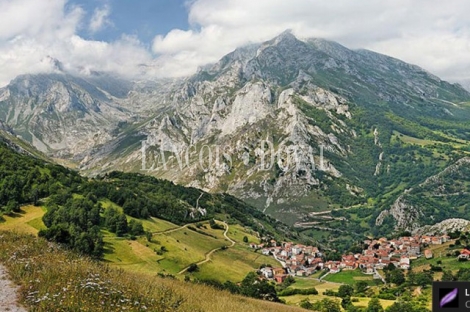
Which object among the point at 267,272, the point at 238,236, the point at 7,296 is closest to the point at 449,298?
the point at 7,296

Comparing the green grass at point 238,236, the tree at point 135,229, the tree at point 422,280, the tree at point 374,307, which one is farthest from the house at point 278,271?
the tree at point 374,307

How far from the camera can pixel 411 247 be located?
170 m

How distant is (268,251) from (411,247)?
204 ft

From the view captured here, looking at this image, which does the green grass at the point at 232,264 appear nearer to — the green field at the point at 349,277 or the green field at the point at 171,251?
the green field at the point at 171,251

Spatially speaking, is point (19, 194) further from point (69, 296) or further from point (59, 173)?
point (69, 296)

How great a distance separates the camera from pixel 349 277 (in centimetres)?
14538

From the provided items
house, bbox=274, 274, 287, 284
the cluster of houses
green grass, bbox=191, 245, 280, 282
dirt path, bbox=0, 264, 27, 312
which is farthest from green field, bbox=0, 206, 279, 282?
dirt path, bbox=0, 264, 27, 312

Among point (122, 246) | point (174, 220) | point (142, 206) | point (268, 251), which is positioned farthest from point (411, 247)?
point (122, 246)

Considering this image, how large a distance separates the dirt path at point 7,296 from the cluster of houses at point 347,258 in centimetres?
12643

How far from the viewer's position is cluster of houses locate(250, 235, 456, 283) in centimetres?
15212

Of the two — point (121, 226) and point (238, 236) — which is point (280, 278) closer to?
point (238, 236)

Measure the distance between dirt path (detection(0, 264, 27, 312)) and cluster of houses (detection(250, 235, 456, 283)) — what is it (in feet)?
415

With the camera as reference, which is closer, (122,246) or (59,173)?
(122,246)

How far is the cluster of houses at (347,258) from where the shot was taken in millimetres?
152125
